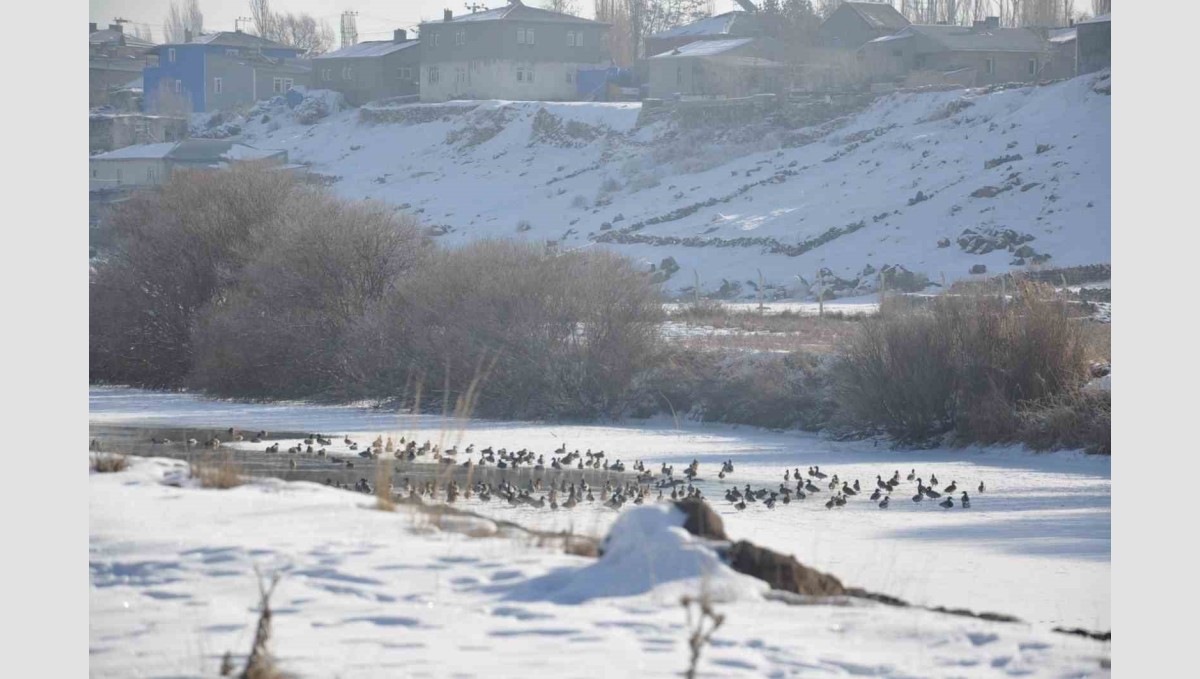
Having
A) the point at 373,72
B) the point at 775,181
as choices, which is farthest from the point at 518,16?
the point at 775,181

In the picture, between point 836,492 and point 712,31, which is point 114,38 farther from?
point 836,492

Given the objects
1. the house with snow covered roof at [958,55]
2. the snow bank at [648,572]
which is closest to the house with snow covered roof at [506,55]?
the house with snow covered roof at [958,55]

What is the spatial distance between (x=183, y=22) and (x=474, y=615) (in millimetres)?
118355

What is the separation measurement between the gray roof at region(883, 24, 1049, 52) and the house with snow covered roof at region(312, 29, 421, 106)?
107 feet

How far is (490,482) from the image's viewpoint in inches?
771

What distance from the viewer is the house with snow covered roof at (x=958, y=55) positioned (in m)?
72.6

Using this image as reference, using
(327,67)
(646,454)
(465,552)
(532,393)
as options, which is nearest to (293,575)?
(465,552)

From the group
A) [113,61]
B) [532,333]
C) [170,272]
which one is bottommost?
[532,333]

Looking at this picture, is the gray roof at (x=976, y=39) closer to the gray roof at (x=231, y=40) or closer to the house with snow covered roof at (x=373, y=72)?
the house with snow covered roof at (x=373, y=72)

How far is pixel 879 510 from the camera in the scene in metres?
18.9

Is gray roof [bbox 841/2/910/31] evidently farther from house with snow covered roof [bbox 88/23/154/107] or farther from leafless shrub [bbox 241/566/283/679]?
leafless shrub [bbox 241/566/283/679]

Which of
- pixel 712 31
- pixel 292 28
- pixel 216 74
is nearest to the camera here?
pixel 712 31

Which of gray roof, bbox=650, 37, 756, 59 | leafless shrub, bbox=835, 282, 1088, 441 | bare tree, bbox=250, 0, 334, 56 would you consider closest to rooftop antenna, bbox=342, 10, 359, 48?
bare tree, bbox=250, 0, 334, 56

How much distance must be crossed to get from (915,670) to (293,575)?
3.63 meters
